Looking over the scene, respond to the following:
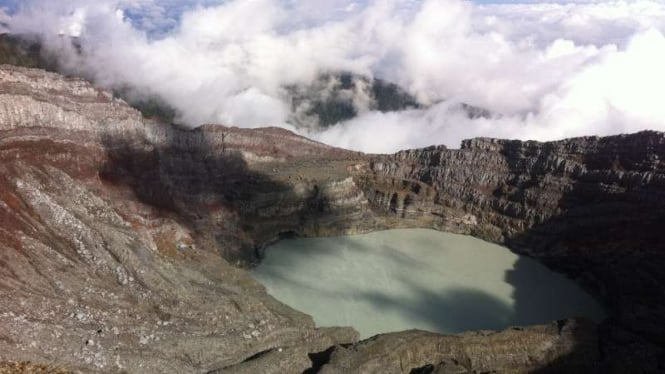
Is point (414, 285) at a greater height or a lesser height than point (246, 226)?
lesser

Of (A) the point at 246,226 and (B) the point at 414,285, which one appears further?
(A) the point at 246,226

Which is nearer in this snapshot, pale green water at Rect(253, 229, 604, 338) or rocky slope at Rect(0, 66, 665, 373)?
rocky slope at Rect(0, 66, 665, 373)

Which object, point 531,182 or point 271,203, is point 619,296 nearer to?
point 531,182

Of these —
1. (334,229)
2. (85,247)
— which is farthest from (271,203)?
(85,247)

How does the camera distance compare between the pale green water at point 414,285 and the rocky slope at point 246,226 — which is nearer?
the rocky slope at point 246,226
